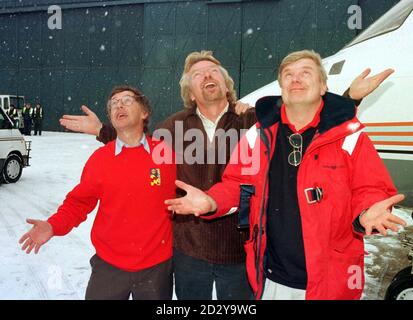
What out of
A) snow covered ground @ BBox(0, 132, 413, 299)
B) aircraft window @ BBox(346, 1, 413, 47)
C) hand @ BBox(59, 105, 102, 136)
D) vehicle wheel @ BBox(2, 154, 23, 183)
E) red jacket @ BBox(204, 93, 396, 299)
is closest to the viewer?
red jacket @ BBox(204, 93, 396, 299)

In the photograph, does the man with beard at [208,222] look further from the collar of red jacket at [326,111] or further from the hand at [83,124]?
the hand at [83,124]

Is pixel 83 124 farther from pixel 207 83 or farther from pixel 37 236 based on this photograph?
pixel 207 83

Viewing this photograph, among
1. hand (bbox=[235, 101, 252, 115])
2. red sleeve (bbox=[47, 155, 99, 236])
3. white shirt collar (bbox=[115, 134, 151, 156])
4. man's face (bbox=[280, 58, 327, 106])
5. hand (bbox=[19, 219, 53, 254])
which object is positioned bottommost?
hand (bbox=[19, 219, 53, 254])

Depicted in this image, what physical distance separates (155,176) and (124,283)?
2.37ft

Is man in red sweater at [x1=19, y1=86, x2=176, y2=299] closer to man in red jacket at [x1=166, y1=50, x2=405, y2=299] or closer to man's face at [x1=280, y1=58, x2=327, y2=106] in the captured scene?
man in red jacket at [x1=166, y1=50, x2=405, y2=299]

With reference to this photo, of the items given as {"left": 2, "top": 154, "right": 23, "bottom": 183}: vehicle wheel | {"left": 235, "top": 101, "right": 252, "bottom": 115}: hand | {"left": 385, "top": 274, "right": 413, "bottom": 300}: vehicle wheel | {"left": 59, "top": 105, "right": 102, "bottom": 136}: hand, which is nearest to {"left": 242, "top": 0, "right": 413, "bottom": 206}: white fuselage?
{"left": 385, "top": 274, "right": 413, "bottom": 300}: vehicle wheel

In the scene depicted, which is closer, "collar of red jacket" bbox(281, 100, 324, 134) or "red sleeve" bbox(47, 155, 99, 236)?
"collar of red jacket" bbox(281, 100, 324, 134)

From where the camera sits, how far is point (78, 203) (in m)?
2.83

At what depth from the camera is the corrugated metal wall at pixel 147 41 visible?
23234 millimetres

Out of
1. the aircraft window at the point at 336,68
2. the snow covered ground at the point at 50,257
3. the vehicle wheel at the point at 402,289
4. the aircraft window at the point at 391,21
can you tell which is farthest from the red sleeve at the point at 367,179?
the snow covered ground at the point at 50,257

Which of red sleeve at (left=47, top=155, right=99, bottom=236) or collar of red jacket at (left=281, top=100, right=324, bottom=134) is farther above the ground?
collar of red jacket at (left=281, top=100, right=324, bottom=134)

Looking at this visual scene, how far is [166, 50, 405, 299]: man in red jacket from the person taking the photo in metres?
2.13

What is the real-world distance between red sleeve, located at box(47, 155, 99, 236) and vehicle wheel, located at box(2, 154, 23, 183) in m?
8.24

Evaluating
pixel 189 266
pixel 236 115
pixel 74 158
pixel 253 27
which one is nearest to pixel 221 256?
pixel 189 266
